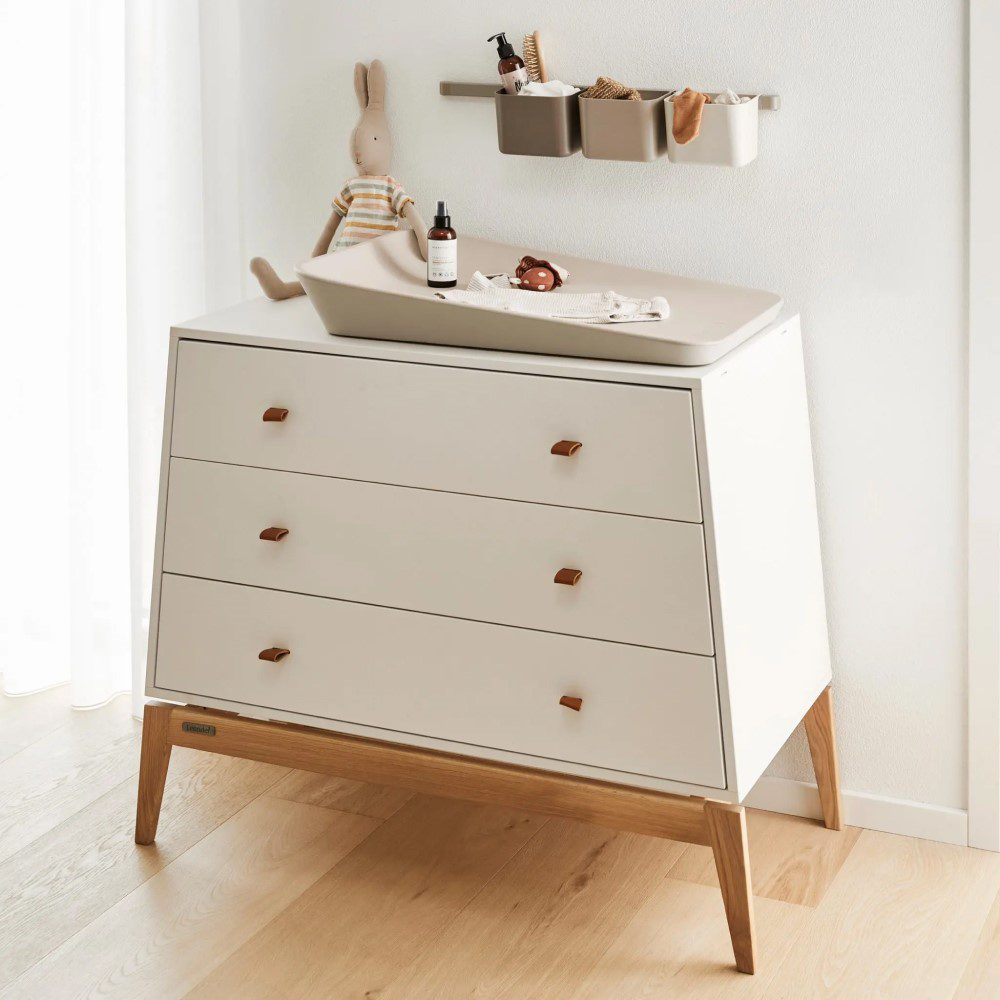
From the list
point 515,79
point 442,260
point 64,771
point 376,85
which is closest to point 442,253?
point 442,260

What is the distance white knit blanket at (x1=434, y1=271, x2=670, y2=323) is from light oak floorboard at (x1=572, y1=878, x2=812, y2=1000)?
847 mm

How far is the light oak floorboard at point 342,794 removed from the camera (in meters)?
2.30

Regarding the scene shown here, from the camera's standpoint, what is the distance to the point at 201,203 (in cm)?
243

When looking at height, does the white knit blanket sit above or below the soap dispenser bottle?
below

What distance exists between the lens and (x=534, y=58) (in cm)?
211

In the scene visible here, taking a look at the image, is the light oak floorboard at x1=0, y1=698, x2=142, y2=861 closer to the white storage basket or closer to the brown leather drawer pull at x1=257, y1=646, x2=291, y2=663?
the brown leather drawer pull at x1=257, y1=646, x2=291, y2=663

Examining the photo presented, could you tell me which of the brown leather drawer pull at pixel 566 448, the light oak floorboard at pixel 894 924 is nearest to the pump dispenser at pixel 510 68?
the brown leather drawer pull at pixel 566 448

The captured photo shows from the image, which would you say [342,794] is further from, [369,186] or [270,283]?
[369,186]

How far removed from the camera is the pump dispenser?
206cm

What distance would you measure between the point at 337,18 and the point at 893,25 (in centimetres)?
90

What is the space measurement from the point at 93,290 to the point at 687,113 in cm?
116

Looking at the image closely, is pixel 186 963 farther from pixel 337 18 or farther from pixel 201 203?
pixel 337 18

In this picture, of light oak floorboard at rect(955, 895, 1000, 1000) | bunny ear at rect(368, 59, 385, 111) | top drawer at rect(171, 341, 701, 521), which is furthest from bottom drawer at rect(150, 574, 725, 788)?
bunny ear at rect(368, 59, 385, 111)

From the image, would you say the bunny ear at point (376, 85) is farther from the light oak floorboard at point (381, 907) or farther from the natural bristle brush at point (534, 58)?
the light oak floorboard at point (381, 907)
